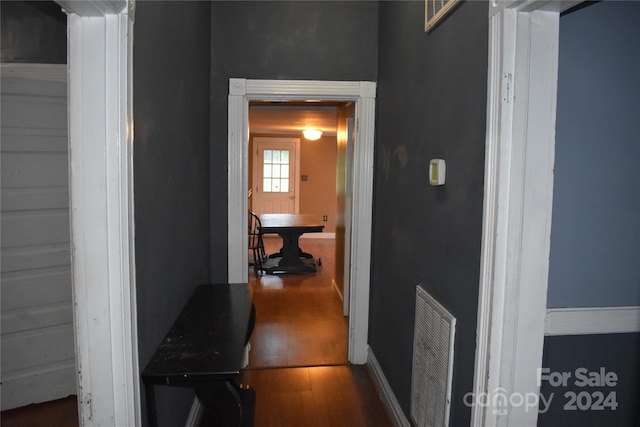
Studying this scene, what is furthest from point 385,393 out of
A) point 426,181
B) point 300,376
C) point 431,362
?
point 426,181

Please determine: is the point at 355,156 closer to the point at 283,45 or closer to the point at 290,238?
the point at 283,45

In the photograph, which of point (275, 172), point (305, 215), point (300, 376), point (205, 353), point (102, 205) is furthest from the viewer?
point (275, 172)

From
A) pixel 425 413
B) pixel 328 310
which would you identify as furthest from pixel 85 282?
pixel 328 310

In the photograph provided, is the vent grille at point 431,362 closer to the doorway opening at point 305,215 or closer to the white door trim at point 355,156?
the white door trim at point 355,156

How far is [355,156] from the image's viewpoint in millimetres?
3299

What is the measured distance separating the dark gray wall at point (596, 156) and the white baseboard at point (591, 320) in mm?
32

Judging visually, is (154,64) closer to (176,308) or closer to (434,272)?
(176,308)

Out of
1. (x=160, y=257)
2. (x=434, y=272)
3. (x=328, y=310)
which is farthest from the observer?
(x=328, y=310)

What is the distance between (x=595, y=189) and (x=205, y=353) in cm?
155

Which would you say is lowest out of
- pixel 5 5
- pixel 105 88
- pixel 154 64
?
pixel 105 88

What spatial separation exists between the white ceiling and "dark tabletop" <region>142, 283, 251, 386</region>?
3578 millimetres

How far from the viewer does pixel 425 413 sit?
2104mm

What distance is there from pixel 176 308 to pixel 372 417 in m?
1.38

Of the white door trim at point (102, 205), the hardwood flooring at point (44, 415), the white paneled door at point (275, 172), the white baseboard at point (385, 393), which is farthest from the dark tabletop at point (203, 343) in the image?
the white paneled door at point (275, 172)
